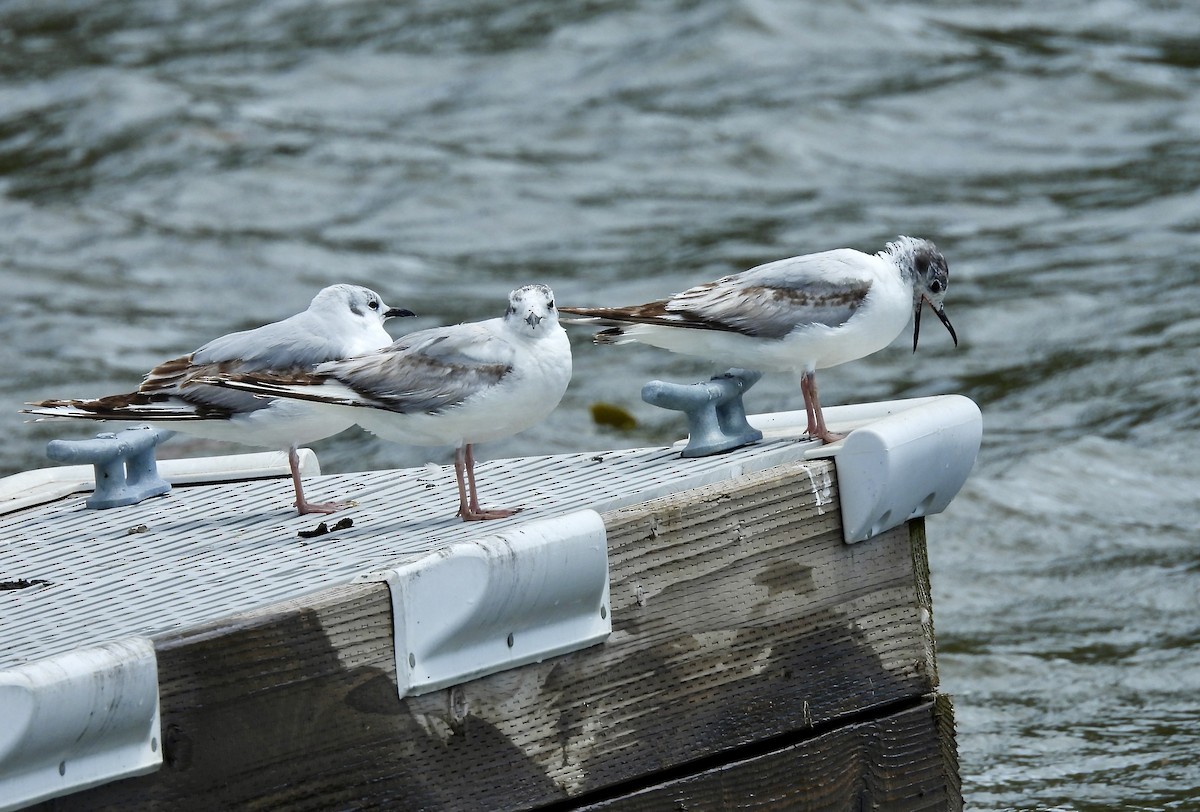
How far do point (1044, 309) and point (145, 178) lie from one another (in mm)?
6969

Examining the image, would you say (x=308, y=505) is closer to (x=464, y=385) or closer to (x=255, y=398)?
(x=255, y=398)

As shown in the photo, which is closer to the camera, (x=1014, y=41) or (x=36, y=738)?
(x=36, y=738)

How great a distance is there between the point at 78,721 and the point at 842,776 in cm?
166

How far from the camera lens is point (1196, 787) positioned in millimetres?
5605

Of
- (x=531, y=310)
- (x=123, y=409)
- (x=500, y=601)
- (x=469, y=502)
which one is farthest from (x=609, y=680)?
(x=123, y=409)

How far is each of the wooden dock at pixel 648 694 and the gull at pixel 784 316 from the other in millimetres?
293

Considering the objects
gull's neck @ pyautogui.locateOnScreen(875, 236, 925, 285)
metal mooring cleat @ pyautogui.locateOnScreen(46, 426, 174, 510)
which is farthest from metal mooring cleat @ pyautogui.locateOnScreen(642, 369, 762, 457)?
metal mooring cleat @ pyautogui.locateOnScreen(46, 426, 174, 510)

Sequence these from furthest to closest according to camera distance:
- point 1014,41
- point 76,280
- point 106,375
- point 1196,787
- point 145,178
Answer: point 1014,41 < point 145,178 < point 76,280 < point 106,375 < point 1196,787

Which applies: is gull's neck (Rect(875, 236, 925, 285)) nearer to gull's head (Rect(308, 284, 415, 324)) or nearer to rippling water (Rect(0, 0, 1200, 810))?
gull's head (Rect(308, 284, 415, 324))

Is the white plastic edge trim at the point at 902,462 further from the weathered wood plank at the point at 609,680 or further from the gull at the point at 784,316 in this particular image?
the gull at the point at 784,316

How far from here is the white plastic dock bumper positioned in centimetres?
358

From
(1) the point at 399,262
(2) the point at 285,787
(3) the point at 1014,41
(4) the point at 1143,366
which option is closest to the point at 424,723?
(2) the point at 285,787

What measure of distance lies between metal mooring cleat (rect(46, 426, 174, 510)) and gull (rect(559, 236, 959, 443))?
3.68 feet

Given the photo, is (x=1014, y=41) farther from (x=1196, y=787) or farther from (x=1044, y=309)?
(x=1196, y=787)
